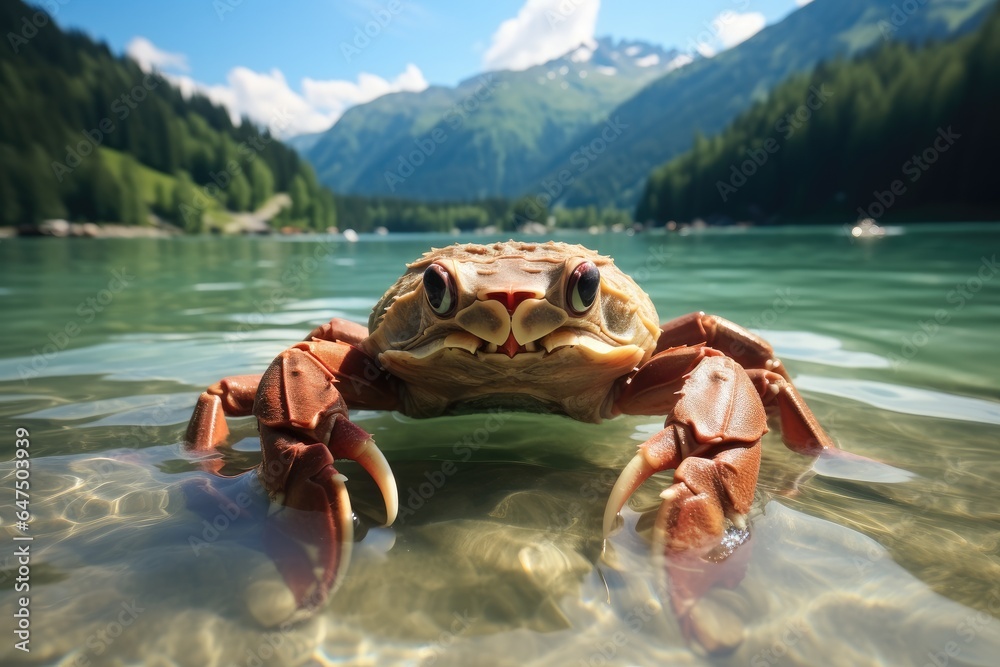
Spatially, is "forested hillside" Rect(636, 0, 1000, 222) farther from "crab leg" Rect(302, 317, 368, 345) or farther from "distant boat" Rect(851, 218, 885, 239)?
"crab leg" Rect(302, 317, 368, 345)

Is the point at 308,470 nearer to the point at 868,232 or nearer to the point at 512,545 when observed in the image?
the point at 512,545

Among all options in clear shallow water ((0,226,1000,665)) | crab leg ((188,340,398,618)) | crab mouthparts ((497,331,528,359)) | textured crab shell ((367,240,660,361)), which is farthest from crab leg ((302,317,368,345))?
crab mouthparts ((497,331,528,359))

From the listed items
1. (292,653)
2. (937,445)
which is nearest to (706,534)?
(292,653)

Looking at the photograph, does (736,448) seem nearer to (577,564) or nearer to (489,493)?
(577,564)

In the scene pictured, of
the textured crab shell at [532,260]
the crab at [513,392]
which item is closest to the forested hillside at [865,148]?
the textured crab shell at [532,260]

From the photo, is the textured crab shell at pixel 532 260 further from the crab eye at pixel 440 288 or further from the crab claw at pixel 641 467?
the crab claw at pixel 641 467

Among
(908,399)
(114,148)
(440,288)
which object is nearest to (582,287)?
(440,288)
